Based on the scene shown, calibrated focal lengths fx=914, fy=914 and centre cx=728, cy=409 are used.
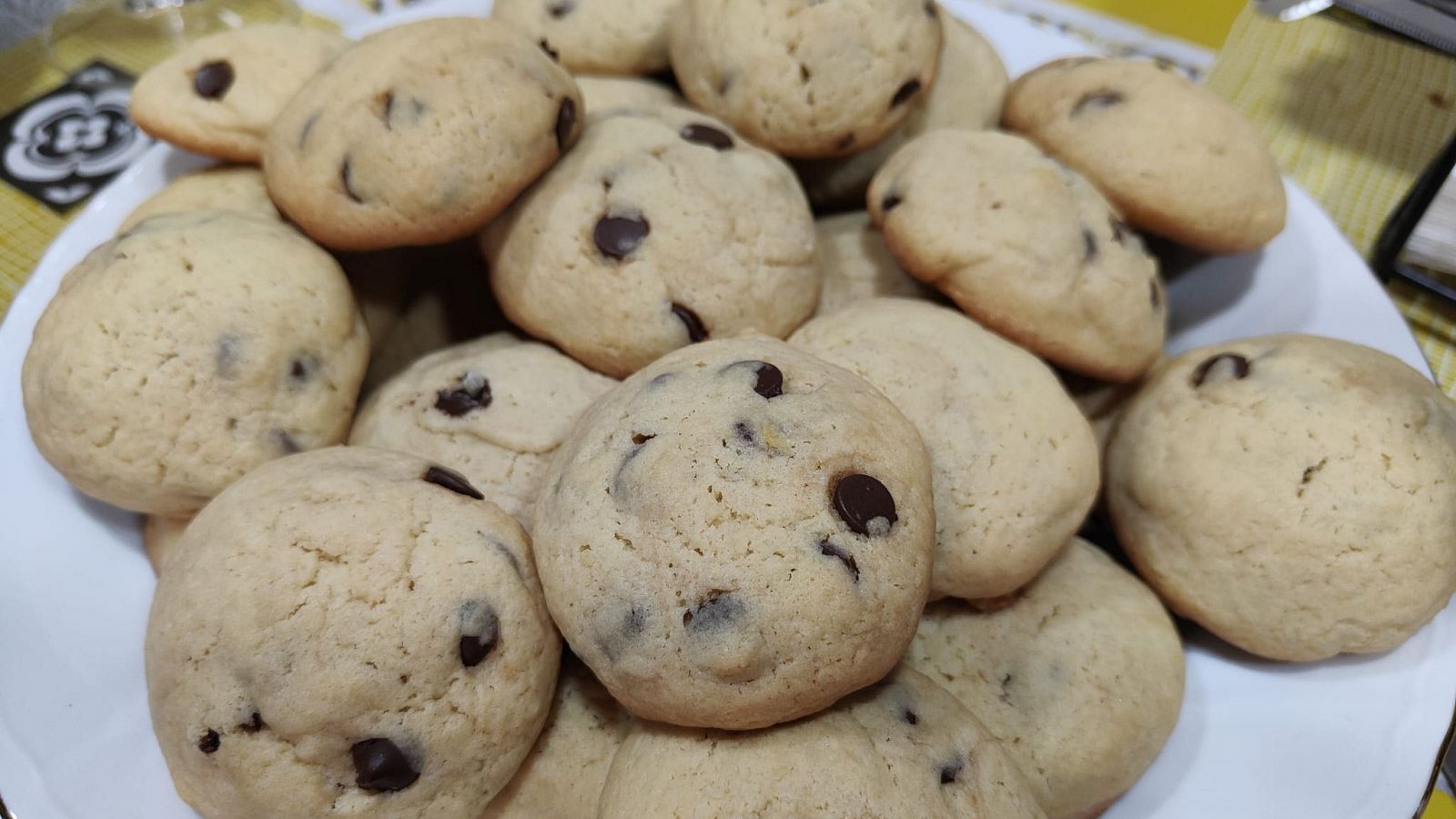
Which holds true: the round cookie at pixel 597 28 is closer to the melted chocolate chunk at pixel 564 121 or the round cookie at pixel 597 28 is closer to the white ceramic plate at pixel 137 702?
the melted chocolate chunk at pixel 564 121

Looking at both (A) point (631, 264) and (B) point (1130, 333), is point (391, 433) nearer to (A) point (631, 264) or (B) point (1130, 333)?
(A) point (631, 264)

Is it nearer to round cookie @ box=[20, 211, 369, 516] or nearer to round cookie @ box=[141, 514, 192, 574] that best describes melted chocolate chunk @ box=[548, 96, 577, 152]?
round cookie @ box=[20, 211, 369, 516]

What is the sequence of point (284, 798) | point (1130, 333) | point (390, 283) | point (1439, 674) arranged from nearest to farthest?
point (284, 798), point (1439, 674), point (1130, 333), point (390, 283)

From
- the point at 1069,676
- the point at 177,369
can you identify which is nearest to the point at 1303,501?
the point at 1069,676

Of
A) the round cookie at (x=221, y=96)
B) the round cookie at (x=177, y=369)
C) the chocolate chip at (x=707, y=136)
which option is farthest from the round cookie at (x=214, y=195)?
the chocolate chip at (x=707, y=136)

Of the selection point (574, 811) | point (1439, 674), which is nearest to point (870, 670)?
point (574, 811)
